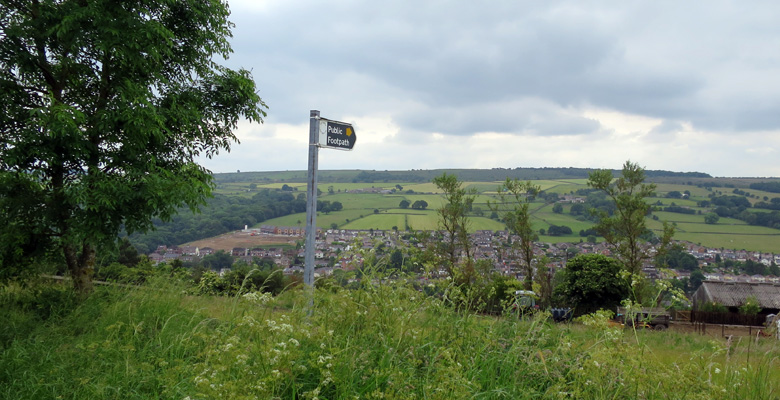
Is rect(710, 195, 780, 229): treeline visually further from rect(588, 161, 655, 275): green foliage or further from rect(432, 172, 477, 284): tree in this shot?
rect(432, 172, 477, 284): tree

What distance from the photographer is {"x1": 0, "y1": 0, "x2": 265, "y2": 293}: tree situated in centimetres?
475

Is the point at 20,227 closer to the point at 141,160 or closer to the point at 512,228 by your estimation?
the point at 141,160

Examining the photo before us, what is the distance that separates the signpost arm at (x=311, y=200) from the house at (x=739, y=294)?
26293 millimetres

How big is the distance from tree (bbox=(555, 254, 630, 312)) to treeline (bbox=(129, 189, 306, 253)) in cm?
1053

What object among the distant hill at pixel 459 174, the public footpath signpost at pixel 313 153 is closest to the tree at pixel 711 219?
the distant hill at pixel 459 174

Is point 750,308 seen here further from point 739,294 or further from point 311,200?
point 311,200

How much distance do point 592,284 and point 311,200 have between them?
567 inches

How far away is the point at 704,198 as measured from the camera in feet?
191

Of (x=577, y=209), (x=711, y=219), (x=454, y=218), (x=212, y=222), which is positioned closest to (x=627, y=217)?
(x=454, y=218)

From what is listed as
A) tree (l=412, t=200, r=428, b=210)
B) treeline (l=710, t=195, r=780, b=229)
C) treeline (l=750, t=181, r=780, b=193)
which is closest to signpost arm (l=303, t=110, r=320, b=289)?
tree (l=412, t=200, r=428, b=210)

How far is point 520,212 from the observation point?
19688 millimetres

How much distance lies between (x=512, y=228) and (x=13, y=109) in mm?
18225

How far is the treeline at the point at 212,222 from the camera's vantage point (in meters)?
12.9

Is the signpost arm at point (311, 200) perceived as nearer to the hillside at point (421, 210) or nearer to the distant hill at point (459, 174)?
the hillside at point (421, 210)
